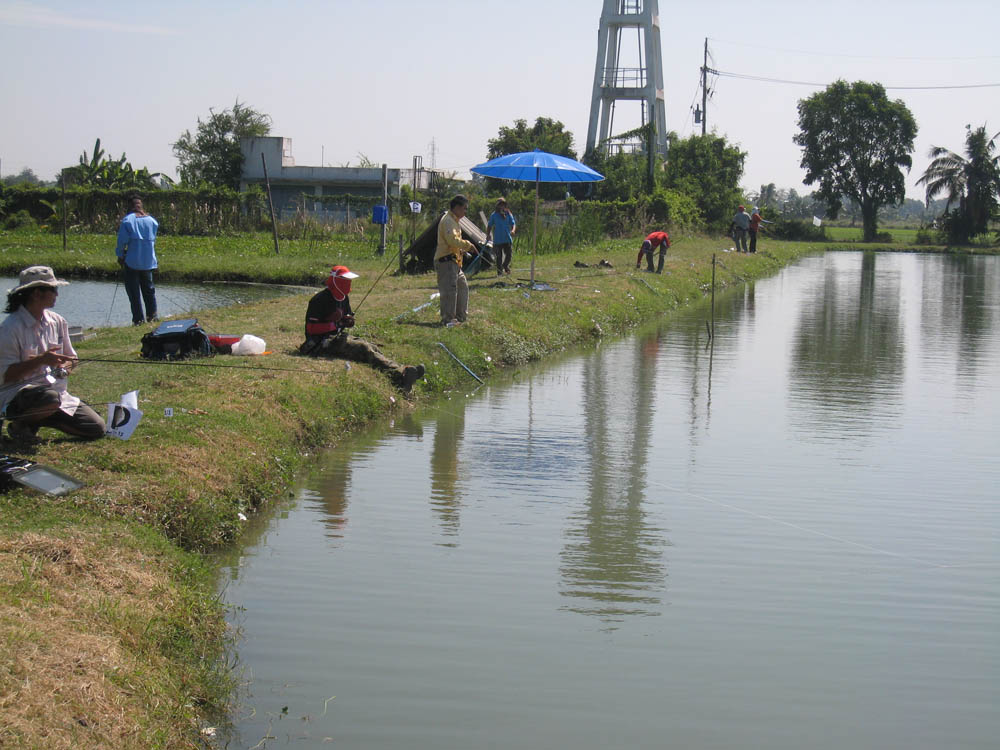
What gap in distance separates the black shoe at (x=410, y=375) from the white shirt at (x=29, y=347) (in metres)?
4.74

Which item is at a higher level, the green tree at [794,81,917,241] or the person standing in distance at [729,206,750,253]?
the green tree at [794,81,917,241]

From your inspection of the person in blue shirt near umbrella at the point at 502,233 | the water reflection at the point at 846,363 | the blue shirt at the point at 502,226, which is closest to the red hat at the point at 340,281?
the water reflection at the point at 846,363

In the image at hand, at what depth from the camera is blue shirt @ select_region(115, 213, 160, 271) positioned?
14.3m

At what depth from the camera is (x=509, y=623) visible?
6234 millimetres

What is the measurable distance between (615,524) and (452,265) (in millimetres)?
7009

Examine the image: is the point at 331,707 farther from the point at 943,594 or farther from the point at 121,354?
the point at 121,354

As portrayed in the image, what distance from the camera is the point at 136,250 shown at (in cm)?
1441

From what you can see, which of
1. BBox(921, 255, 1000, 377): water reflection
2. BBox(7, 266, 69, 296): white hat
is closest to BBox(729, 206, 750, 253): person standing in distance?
BBox(921, 255, 1000, 377): water reflection

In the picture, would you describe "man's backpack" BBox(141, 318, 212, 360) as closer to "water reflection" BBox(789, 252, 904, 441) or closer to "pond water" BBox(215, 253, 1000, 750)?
"pond water" BBox(215, 253, 1000, 750)

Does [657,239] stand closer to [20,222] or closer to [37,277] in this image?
[37,277]

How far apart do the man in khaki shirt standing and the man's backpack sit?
149 inches

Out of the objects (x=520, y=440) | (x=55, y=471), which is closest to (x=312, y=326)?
(x=520, y=440)

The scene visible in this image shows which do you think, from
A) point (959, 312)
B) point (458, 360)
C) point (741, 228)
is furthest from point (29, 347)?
point (741, 228)

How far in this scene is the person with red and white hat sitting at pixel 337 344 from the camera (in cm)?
1201
